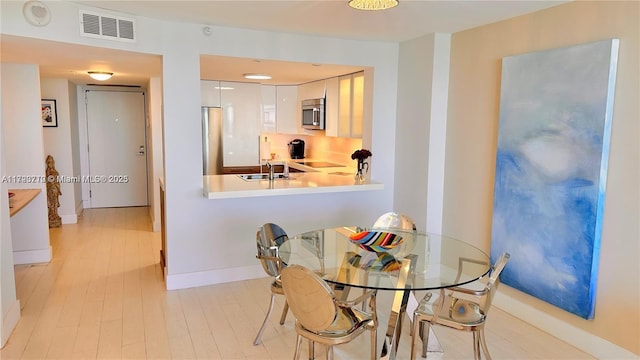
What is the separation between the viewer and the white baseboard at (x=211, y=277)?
3.96 meters

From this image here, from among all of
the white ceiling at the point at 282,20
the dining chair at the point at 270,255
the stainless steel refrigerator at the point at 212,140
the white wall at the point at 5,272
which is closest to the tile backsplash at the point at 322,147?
the stainless steel refrigerator at the point at 212,140

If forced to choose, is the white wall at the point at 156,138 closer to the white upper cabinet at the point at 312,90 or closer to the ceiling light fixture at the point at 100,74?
the ceiling light fixture at the point at 100,74

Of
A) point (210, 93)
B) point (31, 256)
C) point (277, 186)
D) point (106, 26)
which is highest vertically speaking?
point (106, 26)

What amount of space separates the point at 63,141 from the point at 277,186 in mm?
4071

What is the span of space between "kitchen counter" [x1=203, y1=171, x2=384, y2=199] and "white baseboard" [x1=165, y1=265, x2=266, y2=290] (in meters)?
0.81

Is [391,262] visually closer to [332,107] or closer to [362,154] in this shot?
[362,154]

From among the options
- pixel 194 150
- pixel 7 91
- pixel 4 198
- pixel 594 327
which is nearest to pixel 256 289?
pixel 194 150

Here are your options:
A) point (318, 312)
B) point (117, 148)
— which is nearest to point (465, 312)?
point (318, 312)

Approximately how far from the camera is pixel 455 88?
3914 millimetres

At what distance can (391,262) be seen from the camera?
270 centimetres

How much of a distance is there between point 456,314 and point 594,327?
1061mm

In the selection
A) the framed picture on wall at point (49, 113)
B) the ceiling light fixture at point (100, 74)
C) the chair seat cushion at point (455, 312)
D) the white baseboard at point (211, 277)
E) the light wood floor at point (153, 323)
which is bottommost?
the light wood floor at point (153, 323)

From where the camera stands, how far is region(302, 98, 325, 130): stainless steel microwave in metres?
5.73

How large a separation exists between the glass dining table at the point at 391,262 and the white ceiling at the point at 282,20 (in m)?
1.65
